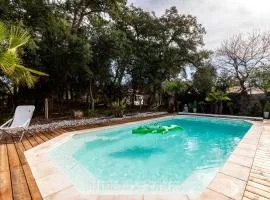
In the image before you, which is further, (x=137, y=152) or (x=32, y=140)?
(x=137, y=152)

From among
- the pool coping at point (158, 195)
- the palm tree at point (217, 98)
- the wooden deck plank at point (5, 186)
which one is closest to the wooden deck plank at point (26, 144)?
the pool coping at point (158, 195)

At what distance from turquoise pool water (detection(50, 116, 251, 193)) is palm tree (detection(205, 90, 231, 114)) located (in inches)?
181

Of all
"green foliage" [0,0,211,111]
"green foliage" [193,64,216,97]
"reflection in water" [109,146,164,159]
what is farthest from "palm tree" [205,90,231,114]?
"reflection in water" [109,146,164,159]

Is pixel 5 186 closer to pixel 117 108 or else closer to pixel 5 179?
pixel 5 179

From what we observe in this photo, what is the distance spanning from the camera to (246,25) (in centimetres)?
1488

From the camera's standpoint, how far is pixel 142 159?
5.93 meters

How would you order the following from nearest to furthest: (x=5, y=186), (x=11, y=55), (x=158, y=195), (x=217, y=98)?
(x=158, y=195)
(x=5, y=186)
(x=11, y=55)
(x=217, y=98)

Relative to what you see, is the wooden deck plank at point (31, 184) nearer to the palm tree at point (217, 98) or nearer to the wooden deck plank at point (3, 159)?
the wooden deck plank at point (3, 159)

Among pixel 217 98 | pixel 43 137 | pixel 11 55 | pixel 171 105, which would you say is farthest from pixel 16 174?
→ pixel 171 105

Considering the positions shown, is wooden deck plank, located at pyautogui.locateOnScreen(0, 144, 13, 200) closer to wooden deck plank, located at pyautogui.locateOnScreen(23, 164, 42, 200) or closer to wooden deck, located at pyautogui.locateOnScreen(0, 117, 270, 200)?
wooden deck, located at pyautogui.locateOnScreen(0, 117, 270, 200)

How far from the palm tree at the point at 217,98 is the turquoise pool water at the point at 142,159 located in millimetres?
4595

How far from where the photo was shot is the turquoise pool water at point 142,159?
13.1 feet

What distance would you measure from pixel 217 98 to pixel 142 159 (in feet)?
33.7

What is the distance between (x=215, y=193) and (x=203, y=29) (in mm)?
15167
